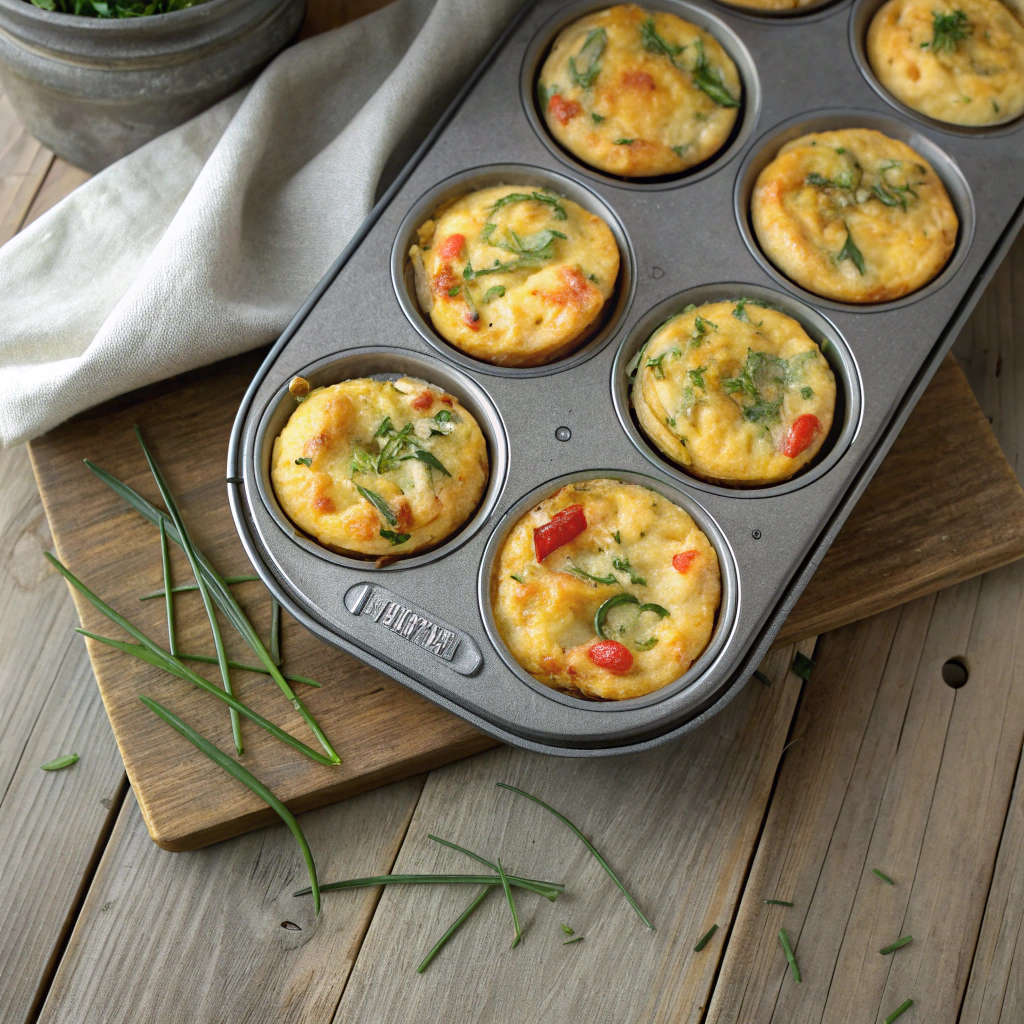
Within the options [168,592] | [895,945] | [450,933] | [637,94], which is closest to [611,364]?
[637,94]

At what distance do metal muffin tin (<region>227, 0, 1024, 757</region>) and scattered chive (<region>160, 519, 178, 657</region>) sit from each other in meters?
0.37

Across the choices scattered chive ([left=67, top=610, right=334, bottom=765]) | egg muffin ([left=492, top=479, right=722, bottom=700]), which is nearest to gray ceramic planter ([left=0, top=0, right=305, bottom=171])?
scattered chive ([left=67, top=610, right=334, bottom=765])

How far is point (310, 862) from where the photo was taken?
291cm

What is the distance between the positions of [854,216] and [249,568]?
222 cm

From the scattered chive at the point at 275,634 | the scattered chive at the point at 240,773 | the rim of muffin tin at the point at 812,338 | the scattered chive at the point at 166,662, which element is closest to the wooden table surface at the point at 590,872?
the scattered chive at the point at 240,773

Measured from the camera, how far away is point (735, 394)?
3055 mm

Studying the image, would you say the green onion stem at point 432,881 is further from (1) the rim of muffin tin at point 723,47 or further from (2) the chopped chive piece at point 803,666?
(1) the rim of muffin tin at point 723,47

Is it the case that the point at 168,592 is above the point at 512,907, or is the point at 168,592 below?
above

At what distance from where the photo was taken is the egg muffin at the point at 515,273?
3057 mm

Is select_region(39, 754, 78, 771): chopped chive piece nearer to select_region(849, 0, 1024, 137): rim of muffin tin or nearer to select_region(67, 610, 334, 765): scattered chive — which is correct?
select_region(67, 610, 334, 765): scattered chive

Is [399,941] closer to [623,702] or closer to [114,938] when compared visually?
[114,938]

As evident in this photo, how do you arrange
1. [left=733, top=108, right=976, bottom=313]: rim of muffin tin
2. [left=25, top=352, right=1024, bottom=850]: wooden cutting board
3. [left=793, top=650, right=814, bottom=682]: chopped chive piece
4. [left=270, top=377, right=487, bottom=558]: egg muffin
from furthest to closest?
[left=793, top=650, right=814, bottom=682]: chopped chive piece → [left=733, top=108, right=976, bottom=313]: rim of muffin tin → [left=25, top=352, right=1024, bottom=850]: wooden cutting board → [left=270, top=377, right=487, bottom=558]: egg muffin

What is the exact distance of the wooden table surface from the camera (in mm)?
2928

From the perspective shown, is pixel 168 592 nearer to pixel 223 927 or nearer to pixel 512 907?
pixel 223 927
